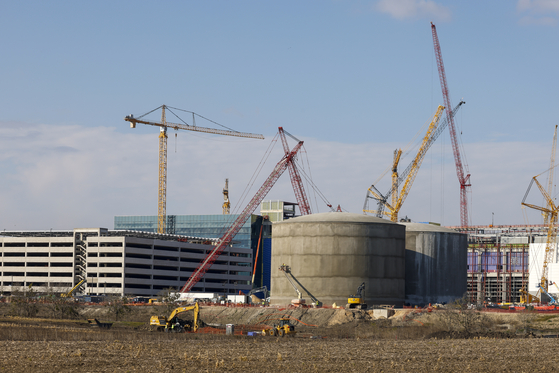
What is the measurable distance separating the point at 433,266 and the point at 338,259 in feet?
92.2

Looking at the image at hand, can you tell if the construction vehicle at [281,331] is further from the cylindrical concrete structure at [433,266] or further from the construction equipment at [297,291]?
the cylindrical concrete structure at [433,266]

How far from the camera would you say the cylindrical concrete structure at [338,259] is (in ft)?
485

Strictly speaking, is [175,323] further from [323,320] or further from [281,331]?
[323,320]

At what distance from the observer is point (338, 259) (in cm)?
14838

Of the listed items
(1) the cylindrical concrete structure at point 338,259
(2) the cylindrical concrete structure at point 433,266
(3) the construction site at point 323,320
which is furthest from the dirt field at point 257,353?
(2) the cylindrical concrete structure at point 433,266

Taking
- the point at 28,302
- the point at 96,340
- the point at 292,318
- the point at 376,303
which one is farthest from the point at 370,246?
the point at 96,340

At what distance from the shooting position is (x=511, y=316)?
12581cm

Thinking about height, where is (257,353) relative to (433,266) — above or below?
below

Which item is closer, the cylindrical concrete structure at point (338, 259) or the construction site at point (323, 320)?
the construction site at point (323, 320)

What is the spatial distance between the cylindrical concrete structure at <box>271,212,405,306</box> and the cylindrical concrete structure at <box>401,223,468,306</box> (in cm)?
963

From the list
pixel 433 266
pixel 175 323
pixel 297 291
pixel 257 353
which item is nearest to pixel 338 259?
pixel 297 291

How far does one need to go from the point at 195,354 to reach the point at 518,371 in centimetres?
2464

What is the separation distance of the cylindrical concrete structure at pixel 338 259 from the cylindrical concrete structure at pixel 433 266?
963 cm

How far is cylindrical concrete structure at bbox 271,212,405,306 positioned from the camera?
485ft
